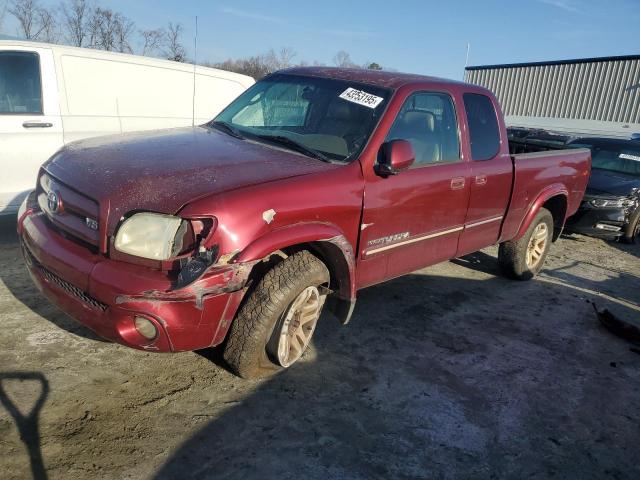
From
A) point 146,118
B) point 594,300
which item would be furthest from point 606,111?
point 146,118

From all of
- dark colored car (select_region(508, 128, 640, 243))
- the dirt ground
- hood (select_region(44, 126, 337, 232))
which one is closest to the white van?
the dirt ground

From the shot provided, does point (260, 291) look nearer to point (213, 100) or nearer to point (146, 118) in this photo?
point (146, 118)

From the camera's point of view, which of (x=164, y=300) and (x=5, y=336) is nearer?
(x=164, y=300)

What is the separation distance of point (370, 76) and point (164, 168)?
1.90 meters

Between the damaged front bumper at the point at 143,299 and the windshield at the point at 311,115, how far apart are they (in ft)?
4.03

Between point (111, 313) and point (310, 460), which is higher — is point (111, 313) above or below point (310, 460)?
above

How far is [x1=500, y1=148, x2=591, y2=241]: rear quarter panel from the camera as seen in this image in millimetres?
4895

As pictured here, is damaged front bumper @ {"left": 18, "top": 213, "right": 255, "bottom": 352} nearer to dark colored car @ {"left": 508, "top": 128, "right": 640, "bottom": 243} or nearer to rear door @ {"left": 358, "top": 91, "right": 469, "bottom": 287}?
rear door @ {"left": 358, "top": 91, "right": 469, "bottom": 287}

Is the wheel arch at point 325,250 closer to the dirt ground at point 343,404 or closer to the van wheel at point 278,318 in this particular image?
the van wheel at point 278,318

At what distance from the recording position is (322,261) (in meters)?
3.32

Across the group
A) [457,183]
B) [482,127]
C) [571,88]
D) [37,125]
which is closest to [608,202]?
[482,127]

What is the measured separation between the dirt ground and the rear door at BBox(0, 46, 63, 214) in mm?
1184

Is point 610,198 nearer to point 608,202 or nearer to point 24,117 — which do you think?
point 608,202

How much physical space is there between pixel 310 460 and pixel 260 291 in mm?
921
